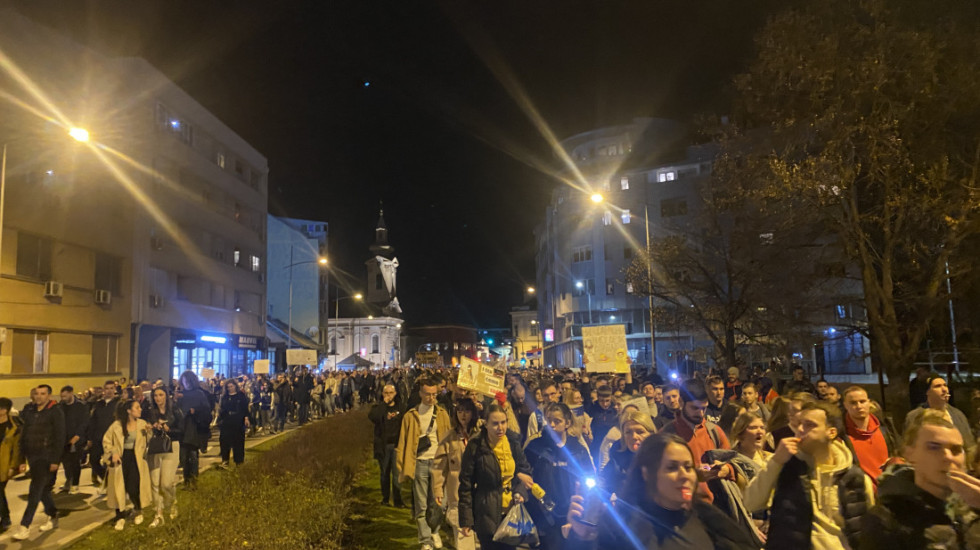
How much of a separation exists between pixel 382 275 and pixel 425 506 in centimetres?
13514

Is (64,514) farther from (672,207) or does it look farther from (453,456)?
(672,207)

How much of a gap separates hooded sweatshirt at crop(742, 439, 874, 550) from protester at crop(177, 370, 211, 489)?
397 inches

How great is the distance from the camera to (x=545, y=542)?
19.2ft

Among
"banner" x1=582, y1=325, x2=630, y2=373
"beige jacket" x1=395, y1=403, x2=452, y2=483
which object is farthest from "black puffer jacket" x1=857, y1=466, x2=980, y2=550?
"banner" x1=582, y1=325, x2=630, y2=373

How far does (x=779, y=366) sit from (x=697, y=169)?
107 ft

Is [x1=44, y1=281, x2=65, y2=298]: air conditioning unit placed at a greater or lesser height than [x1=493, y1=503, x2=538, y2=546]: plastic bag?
greater

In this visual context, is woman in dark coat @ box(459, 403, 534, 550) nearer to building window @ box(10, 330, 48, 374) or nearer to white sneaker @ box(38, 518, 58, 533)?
white sneaker @ box(38, 518, 58, 533)

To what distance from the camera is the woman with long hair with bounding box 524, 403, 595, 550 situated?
18.7ft

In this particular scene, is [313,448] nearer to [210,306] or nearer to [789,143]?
[789,143]

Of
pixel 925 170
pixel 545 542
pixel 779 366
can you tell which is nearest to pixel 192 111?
pixel 779 366

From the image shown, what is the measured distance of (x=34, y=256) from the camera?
24922 millimetres

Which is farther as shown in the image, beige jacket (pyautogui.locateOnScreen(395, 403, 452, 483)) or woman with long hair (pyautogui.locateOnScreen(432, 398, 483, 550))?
beige jacket (pyautogui.locateOnScreen(395, 403, 452, 483))

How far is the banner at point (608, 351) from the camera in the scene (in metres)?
14.8

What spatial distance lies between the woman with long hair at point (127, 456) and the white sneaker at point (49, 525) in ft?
3.08
